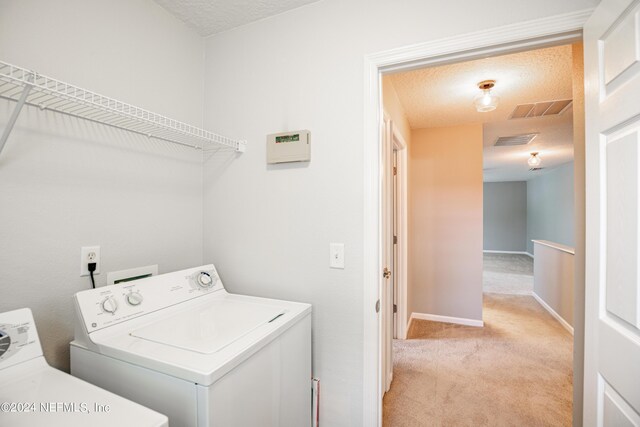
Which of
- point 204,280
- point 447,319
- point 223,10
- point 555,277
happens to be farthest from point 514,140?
point 204,280

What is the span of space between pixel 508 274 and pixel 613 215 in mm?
6363

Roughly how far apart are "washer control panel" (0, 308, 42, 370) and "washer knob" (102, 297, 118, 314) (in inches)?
7.5

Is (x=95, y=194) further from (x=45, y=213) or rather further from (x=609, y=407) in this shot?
(x=609, y=407)

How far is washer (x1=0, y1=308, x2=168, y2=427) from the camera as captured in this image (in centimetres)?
68

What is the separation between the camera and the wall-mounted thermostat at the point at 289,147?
1.45 meters

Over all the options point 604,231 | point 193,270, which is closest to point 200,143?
point 193,270

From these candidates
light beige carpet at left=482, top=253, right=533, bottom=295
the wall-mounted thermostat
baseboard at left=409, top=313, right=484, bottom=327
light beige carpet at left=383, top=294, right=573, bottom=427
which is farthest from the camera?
light beige carpet at left=482, top=253, right=533, bottom=295

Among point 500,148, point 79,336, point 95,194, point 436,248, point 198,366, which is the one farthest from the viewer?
point 500,148

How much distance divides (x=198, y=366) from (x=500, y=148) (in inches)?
210

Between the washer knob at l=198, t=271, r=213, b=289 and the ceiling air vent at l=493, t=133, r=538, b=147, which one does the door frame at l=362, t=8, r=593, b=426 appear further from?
the ceiling air vent at l=493, t=133, r=538, b=147

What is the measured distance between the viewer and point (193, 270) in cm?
145

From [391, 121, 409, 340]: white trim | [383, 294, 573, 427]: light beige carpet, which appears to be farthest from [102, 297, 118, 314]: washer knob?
[391, 121, 409, 340]: white trim

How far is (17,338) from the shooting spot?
89 centimetres

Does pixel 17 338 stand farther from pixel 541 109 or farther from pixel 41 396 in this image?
pixel 541 109
